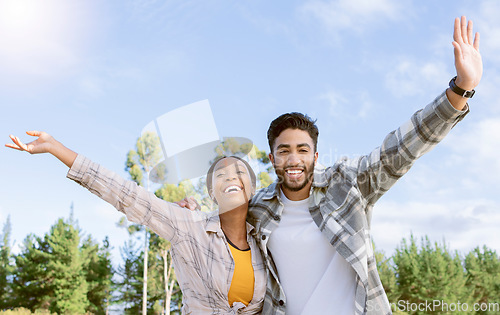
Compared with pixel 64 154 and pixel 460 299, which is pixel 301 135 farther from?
pixel 460 299

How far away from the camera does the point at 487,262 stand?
39688 millimetres

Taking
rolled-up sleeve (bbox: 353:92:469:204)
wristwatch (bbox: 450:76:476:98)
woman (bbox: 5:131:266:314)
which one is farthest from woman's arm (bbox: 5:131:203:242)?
wristwatch (bbox: 450:76:476:98)

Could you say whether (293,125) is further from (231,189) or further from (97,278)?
(97,278)

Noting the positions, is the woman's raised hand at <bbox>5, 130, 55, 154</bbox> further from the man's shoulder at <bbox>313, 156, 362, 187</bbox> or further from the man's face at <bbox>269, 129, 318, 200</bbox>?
the man's shoulder at <bbox>313, 156, 362, 187</bbox>

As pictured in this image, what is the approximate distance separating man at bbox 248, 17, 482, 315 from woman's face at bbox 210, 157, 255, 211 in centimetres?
33

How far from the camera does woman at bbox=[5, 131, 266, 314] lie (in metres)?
3.52

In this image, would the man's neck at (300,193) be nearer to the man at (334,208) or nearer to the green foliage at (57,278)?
the man at (334,208)

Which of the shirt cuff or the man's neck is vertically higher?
the shirt cuff

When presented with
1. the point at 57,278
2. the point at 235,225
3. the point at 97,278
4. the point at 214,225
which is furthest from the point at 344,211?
the point at 97,278

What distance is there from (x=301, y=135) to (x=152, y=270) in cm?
3480

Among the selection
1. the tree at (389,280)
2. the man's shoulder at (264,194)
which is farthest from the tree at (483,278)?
the man's shoulder at (264,194)

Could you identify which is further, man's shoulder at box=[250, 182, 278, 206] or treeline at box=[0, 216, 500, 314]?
treeline at box=[0, 216, 500, 314]

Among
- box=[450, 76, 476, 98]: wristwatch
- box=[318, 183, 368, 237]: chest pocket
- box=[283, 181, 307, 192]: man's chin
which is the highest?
box=[450, 76, 476, 98]: wristwatch

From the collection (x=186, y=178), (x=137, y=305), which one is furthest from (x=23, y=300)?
(x=186, y=178)
